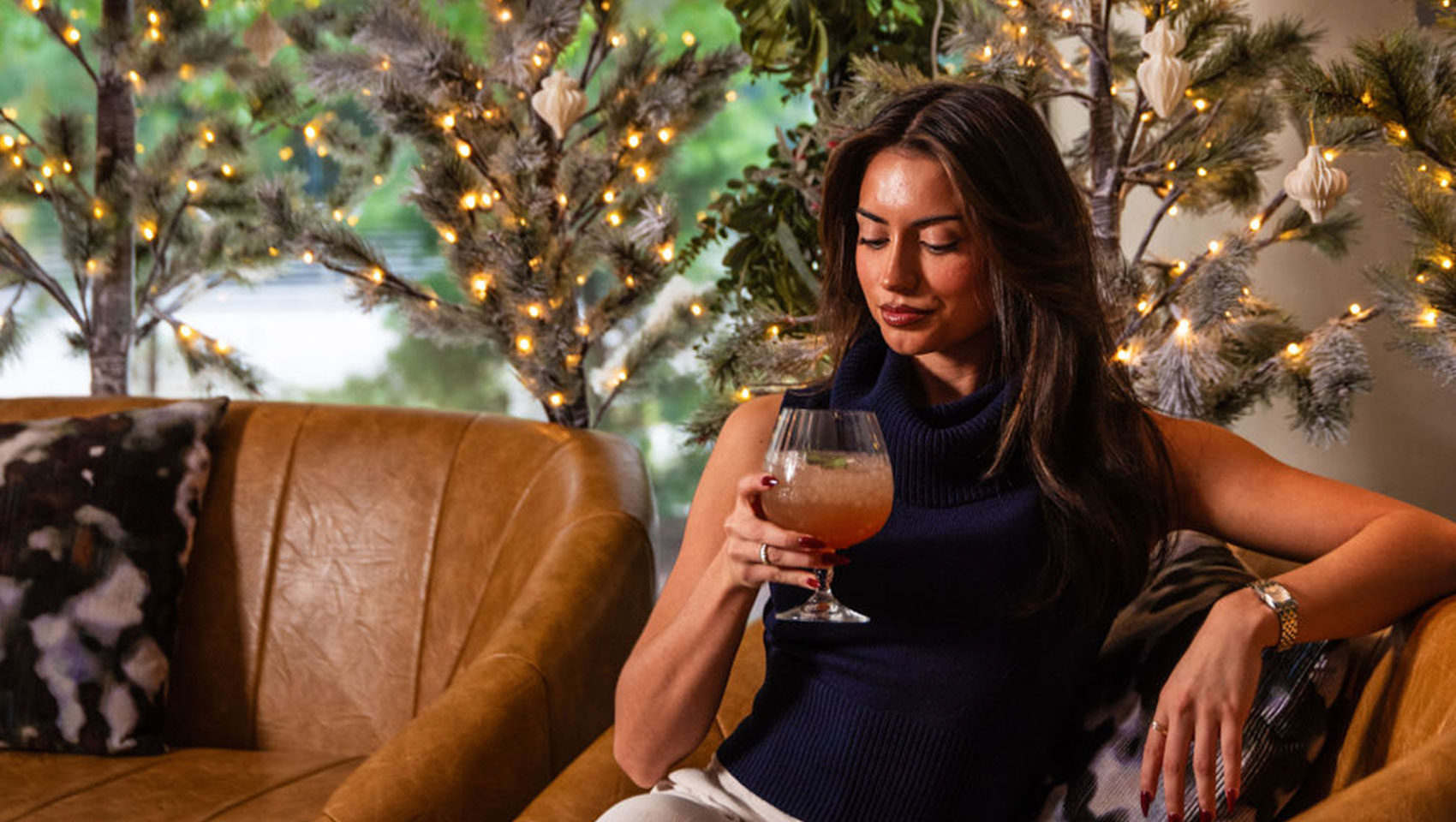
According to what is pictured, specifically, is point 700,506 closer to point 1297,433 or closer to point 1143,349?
point 1143,349

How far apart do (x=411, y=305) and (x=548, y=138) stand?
434 millimetres

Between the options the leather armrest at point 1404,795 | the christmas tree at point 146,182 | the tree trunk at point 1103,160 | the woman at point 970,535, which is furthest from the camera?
the christmas tree at point 146,182

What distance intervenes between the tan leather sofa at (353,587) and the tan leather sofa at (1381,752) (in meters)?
0.27

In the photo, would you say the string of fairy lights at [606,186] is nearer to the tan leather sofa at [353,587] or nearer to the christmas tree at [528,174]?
the christmas tree at [528,174]

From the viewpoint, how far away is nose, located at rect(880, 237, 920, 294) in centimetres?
141

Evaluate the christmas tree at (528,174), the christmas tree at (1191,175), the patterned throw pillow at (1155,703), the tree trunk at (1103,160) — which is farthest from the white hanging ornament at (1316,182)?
the christmas tree at (528,174)

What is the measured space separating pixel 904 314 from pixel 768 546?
0.35m

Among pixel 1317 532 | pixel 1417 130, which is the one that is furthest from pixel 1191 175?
pixel 1317 532

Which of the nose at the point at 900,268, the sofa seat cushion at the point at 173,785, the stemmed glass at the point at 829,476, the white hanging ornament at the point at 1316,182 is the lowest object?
the sofa seat cushion at the point at 173,785

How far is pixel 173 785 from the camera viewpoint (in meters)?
1.93

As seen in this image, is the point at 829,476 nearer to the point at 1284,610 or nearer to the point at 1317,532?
the point at 1284,610

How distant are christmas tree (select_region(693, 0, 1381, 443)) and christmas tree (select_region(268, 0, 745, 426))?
0.47 metres

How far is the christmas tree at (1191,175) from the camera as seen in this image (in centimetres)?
189

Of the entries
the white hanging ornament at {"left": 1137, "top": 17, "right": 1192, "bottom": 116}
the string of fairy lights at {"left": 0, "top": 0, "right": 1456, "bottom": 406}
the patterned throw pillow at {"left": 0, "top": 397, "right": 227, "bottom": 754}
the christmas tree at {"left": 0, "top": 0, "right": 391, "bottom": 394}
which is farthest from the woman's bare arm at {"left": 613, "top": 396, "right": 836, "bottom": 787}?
the christmas tree at {"left": 0, "top": 0, "right": 391, "bottom": 394}
